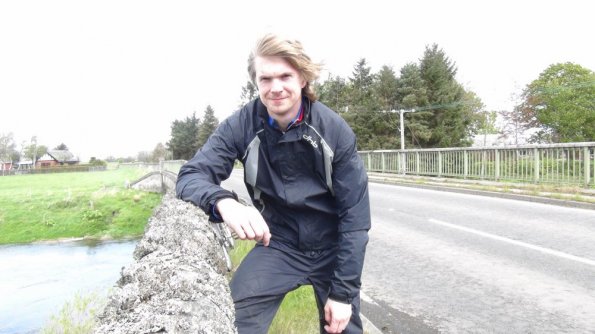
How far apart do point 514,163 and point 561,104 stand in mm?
34670

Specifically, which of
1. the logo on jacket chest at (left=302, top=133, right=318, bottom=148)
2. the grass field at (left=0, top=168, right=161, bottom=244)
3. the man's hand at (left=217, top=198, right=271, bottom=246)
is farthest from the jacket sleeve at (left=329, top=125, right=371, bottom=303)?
the grass field at (left=0, top=168, right=161, bottom=244)

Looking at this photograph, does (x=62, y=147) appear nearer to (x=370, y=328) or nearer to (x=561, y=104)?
(x=561, y=104)

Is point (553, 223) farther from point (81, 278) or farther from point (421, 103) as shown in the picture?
point (421, 103)

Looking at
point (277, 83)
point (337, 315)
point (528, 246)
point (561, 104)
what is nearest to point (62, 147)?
point (561, 104)

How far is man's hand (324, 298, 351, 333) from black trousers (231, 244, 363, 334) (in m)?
0.14

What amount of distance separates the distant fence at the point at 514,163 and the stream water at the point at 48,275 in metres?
12.9

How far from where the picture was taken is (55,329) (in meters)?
8.68

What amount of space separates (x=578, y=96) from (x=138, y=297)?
50011 millimetres

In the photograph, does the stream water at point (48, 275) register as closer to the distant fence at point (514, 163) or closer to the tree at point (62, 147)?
the distant fence at point (514, 163)

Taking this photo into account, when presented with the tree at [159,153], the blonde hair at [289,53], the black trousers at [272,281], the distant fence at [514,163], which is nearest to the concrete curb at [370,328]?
the black trousers at [272,281]

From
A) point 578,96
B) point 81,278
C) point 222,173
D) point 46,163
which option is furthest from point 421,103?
point 46,163

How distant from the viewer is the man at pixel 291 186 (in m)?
2.14

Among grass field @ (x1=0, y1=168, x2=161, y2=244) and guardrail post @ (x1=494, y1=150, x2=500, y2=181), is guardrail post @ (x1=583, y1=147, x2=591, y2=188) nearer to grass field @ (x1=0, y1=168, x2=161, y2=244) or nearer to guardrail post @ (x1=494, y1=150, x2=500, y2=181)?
guardrail post @ (x1=494, y1=150, x2=500, y2=181)

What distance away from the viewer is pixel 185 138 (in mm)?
89562
